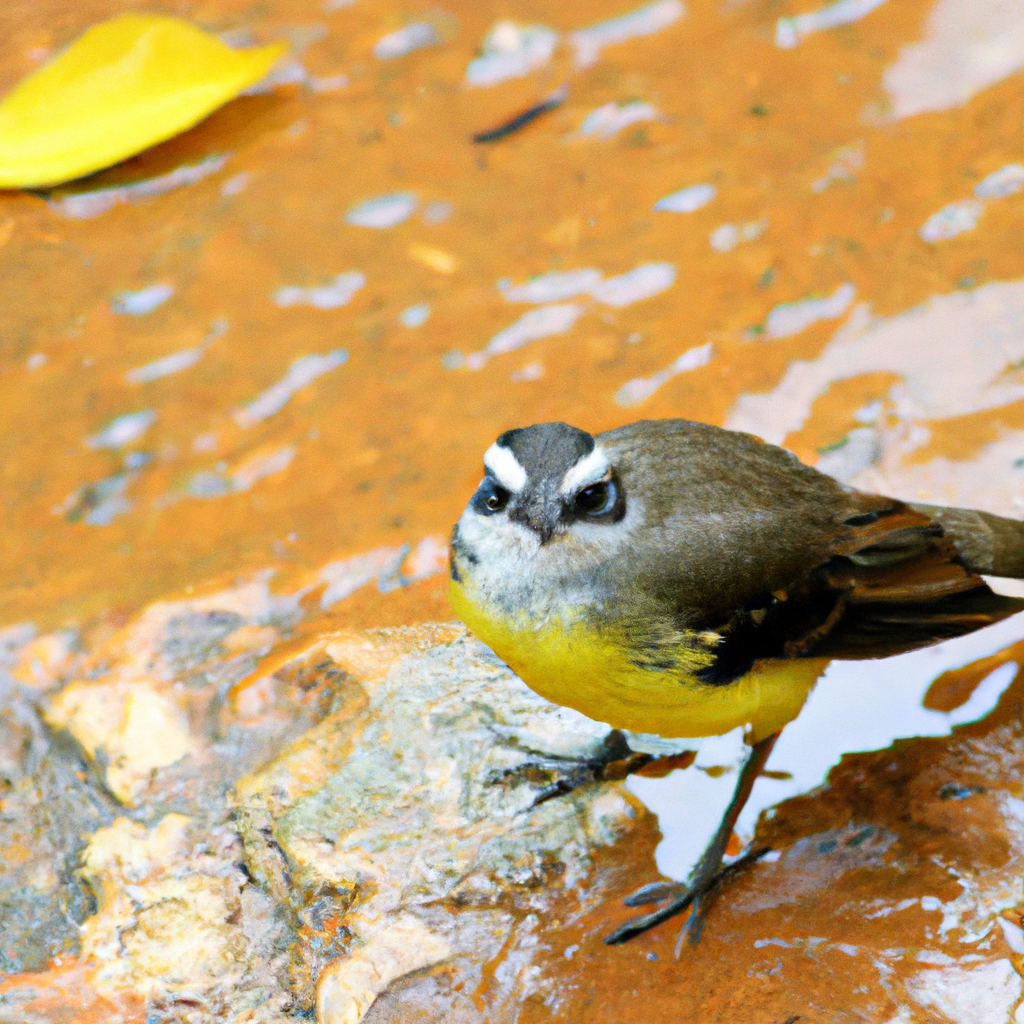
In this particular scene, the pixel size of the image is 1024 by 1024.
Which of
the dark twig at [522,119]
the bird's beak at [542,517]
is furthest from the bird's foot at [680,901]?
the dark twig at [522,119]

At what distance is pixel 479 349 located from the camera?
17.6ft

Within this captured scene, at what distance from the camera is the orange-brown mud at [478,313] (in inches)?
164

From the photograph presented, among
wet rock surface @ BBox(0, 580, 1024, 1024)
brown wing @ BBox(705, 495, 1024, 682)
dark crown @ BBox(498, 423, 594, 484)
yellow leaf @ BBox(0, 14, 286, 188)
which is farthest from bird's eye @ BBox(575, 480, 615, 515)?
yellow leaf @ BBox(0, 14, 286, 188)

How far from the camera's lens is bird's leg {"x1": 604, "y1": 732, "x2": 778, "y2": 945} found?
3.73 m

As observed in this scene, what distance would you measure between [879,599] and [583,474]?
1.21 m

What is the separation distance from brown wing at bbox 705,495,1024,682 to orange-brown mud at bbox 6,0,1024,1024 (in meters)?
0.43

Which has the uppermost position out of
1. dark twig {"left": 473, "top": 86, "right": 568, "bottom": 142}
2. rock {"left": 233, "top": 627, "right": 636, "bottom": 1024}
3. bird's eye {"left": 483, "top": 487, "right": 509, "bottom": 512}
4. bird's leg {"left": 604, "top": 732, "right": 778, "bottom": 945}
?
dark twig {"left": 473, "top": 86, "right": 568, "bottom": 142}

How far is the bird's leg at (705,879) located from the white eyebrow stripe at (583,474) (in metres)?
1.17

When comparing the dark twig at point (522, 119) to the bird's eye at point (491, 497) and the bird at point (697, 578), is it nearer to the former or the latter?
the bird at point (697, 578)

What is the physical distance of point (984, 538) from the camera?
429 cm

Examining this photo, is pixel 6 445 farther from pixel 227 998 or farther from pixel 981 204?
→ pixel 981 204

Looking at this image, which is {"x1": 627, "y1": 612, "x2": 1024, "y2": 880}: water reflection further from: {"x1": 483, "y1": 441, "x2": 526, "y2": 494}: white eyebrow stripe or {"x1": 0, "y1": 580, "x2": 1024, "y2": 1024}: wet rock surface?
{"x1": 483, "y1": 441, "x2": 526, "y2": 494}: white eyebrow stripe

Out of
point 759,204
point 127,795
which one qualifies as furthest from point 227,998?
point 759,204

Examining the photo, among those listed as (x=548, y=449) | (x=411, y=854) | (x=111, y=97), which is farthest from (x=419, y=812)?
(x=111, y=97)
